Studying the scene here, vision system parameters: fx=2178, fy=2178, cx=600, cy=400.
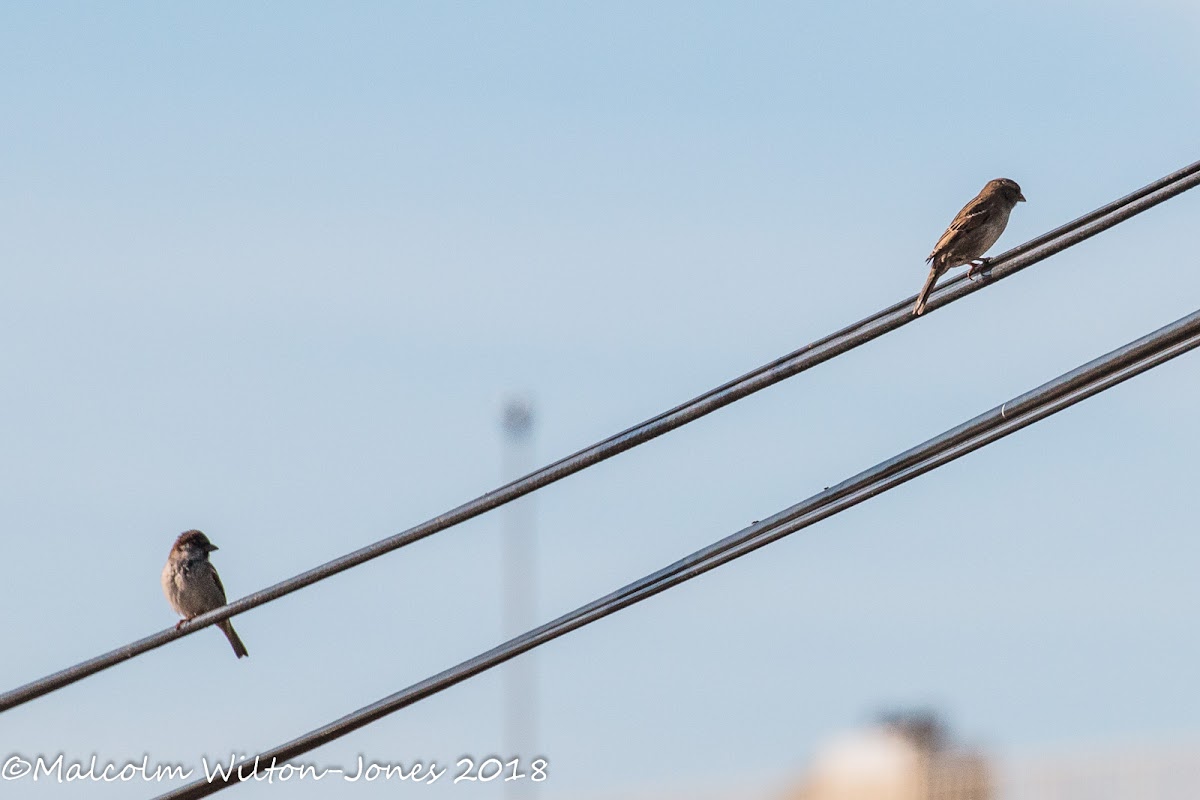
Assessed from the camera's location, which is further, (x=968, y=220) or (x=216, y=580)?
(x=216, y=580)

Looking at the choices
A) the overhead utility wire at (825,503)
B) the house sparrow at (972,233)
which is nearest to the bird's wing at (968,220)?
the house sparrow at (972,233)

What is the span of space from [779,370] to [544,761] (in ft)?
18.5

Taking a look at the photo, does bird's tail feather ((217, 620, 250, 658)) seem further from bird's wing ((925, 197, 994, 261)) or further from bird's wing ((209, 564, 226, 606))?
bird's wing ((925, 197, 994, 261))

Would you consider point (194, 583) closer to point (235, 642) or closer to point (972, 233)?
point (235, 642)

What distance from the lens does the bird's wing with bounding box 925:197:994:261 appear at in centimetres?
1343

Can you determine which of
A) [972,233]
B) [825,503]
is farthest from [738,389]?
[972,233]

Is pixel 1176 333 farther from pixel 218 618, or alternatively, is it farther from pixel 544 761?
pixel 544 761

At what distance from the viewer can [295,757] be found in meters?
9.04

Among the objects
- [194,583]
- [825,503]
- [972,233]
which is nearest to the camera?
[825,503]

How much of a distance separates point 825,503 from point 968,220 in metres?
6.05

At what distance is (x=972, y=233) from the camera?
13.6 metres

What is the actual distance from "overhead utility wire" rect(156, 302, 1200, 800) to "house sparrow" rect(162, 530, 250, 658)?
24.7 feet

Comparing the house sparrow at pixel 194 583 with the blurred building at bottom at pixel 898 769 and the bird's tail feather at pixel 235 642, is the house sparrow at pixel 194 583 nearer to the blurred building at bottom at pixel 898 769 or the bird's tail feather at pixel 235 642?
the bird's tail feather at pixel 235 642

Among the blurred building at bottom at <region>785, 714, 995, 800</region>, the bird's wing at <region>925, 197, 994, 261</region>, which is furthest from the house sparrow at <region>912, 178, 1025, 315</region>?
the blurred building at bottom at <region>785, 714, 995, 800</region>
